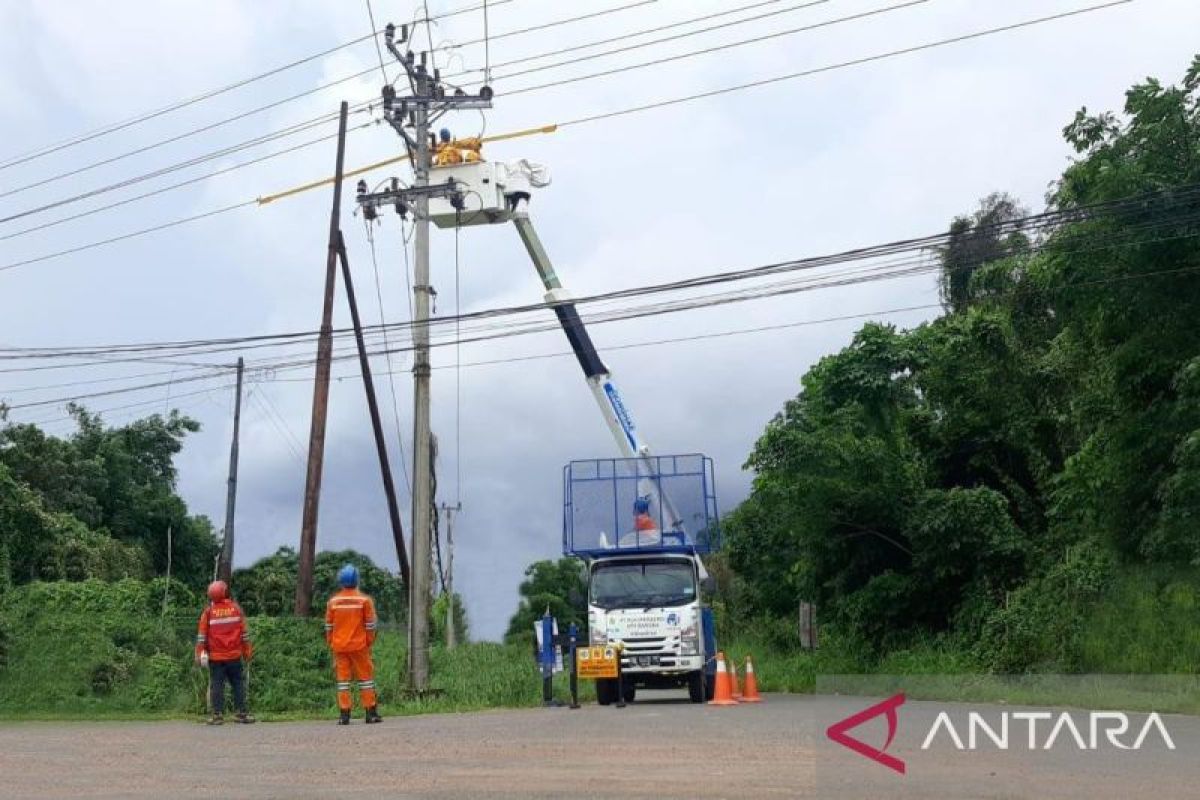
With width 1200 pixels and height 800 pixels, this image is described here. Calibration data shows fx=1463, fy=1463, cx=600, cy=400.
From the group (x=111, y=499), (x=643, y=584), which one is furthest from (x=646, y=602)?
(x=111, y=499)

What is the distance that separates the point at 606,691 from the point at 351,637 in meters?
7.57

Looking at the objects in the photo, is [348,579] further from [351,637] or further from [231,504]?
[231,504]

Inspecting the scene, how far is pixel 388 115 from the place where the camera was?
27281 millimetres

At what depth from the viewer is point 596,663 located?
2295cm

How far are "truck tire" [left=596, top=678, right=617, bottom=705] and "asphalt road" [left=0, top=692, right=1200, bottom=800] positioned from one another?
647 cm

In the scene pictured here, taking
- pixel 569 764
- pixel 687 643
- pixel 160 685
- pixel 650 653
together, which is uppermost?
pixel 687 643

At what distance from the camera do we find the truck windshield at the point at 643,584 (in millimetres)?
23797

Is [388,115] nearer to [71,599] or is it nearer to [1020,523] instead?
[71,599]

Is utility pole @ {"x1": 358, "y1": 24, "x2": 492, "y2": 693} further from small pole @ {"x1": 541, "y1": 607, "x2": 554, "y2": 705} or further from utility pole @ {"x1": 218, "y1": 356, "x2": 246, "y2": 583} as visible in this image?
utility pole @ {"x1": 218, "y1": 356, "x2": 246, "y2": 583}

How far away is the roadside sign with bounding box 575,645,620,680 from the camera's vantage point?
2288cm

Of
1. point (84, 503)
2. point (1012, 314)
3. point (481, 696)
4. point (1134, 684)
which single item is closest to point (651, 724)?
point (481, 696)

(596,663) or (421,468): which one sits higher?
(421,468)

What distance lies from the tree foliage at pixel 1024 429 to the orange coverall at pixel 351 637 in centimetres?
1070

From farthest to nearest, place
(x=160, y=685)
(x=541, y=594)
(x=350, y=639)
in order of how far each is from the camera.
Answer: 1. (x=541, y=594)
2. (x=160, y=685)
3. (x=350, y=639)
